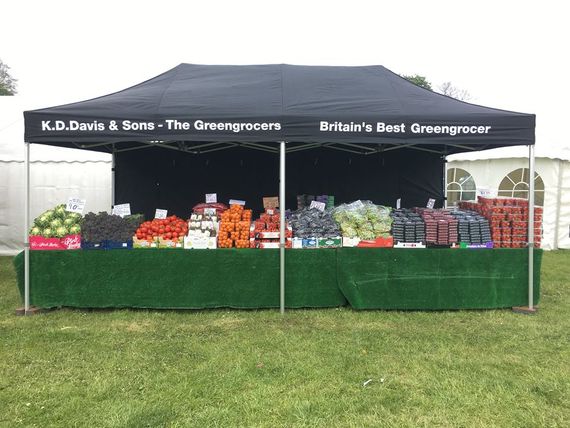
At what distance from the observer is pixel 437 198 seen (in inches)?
324

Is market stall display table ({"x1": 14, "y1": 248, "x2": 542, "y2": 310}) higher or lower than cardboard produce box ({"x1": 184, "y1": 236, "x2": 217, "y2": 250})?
lower

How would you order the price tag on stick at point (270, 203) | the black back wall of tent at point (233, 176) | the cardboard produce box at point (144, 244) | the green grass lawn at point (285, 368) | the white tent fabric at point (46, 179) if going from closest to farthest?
the green grass lawn at point (285, 368) → the cardboard produce box at point (144, 244) → the price tag on stick at point (270, 203) → the black back wall of tent at point (233, 176) → the white tent fabric at point (46, 179)

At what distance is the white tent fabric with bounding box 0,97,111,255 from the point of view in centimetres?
1020

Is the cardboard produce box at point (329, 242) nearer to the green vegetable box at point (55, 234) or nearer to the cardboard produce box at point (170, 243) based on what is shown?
the cardboard produce box at point (170, 243)

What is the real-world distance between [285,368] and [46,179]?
870 cm

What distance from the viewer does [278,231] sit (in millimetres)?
5750

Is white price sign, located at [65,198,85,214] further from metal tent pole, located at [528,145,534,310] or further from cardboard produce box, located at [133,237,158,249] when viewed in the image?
metal tent pole, located at [528,145,534,310]

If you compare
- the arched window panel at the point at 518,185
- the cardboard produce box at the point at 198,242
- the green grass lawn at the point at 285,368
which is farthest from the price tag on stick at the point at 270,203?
the arched window panel at the point at 518,185

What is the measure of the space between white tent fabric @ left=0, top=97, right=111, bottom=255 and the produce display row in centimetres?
459

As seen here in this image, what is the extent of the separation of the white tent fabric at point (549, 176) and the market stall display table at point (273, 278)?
6431 mm

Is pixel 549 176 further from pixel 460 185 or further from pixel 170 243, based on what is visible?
pixel 170 243

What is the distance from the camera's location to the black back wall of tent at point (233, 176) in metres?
7.79

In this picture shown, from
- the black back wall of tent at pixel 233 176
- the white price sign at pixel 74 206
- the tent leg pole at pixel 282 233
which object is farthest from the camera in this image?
the black back wall of tent at pixel 233 176

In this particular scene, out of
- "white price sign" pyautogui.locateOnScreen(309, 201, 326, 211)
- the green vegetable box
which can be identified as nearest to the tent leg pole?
"white price sign" pyautogui.locateOnScreen(309, 201, 326, 211)
